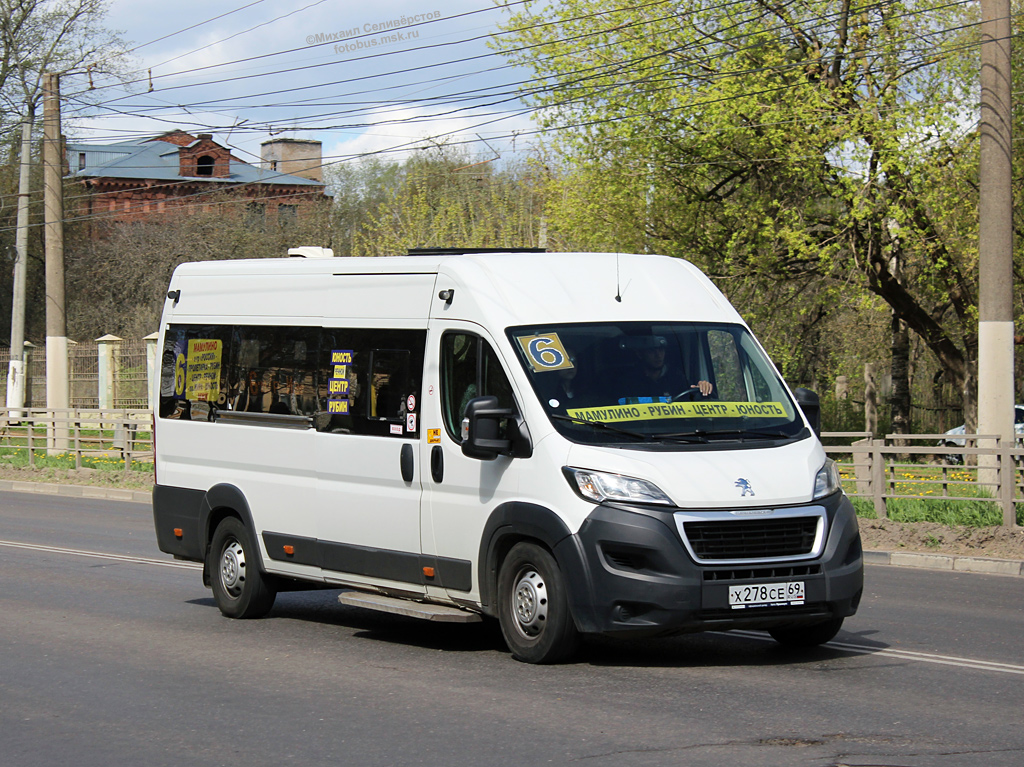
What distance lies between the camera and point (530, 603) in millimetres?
7477

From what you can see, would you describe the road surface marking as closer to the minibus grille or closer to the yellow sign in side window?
the yellow sign in side window

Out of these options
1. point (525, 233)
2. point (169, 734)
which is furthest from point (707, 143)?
point (169, 734)

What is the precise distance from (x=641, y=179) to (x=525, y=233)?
14.6m

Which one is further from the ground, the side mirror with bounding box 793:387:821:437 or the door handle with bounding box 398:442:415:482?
the side mirror with bounding box 793:387:821:437

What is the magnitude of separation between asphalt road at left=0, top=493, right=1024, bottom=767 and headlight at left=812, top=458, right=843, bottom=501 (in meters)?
0.98

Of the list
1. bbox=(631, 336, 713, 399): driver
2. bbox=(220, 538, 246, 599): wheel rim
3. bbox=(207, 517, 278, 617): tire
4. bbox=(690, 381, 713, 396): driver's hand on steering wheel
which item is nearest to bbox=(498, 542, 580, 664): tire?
bbox=(631, 336, 713, 399): driver

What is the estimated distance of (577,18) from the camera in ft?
81.2

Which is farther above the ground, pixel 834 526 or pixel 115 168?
pixel 115 168

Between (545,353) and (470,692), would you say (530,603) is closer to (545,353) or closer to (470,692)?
(470,692)

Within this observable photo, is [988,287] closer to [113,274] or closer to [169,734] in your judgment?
[169,734]

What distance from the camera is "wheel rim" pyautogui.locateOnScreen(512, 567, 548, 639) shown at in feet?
24.2

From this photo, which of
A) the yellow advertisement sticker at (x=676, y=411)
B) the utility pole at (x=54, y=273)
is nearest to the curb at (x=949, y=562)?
the yellow advertisement sticker at (x=676, y=411)

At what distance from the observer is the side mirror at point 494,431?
24.6 feet

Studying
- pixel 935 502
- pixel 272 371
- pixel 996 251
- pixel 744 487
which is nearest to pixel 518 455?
pixel 744 487
